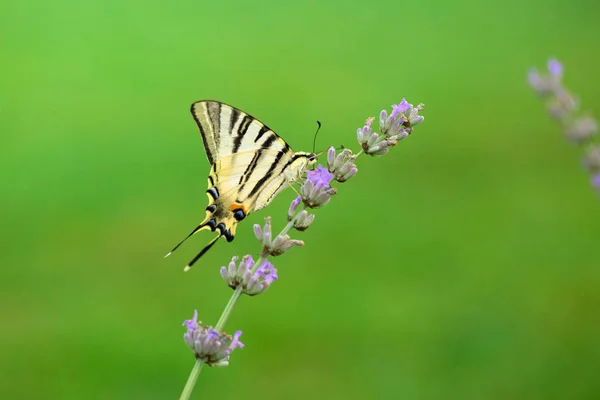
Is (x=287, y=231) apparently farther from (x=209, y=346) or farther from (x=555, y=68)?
(x=555, y=68)

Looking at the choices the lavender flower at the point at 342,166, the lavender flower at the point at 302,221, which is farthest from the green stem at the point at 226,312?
the lavender flower at the point at 342,166

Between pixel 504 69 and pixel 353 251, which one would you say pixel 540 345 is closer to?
pixel 353 251

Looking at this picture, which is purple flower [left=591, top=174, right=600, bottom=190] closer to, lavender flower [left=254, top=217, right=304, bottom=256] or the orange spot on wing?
lavender flower [left=254, top=217, right=304, bottom=256]

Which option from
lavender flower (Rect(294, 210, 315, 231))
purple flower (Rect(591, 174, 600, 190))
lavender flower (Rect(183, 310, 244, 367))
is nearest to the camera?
purple flower (Rect(591, 174, 600, 190))

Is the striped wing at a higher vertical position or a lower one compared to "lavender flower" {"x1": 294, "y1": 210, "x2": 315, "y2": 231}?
higher

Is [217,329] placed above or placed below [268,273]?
below

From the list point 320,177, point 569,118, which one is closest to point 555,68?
point 569,118

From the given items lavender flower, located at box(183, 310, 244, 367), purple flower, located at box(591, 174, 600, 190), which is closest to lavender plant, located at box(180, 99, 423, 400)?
lavender flower, located at box(183, 310, 244, 367)
